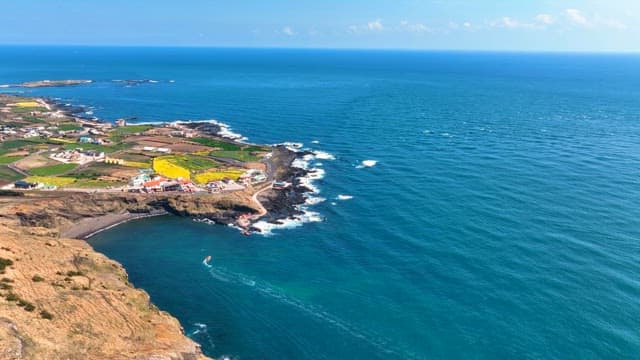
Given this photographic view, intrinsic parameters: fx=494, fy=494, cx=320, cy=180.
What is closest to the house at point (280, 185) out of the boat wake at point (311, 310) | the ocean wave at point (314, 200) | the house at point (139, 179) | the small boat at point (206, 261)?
the ocean wave at point (314, 200)

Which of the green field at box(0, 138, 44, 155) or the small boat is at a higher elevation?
the green field at box(0, 138, 44, 155)

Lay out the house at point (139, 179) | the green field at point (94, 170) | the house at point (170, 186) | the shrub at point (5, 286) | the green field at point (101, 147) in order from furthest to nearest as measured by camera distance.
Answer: the green field at point (101, 147)
the green field at point (94, 170)
the house at point (139, 179)
the house at point (170, 186)
the shrub at point (5, 286)

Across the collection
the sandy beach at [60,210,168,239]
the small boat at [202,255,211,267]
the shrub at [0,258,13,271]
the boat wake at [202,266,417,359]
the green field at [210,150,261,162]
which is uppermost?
the green field at [210,150,261,162]

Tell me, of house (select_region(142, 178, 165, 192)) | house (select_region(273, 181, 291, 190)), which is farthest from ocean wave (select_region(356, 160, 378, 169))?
house (select_region(142, 178, 165, 192))

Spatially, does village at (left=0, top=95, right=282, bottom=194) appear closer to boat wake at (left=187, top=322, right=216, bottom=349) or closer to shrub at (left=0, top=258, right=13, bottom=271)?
shrub at (left=0, top=258, right=13, bottom=271)

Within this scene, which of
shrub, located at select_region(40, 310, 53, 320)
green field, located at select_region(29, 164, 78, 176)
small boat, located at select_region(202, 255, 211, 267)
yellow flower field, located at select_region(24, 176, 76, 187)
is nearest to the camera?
shrub, located at select_region(40, 310, 53, 320)

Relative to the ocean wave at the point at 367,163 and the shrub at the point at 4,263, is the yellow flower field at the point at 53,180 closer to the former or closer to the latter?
the shrub at the point at 4,263
